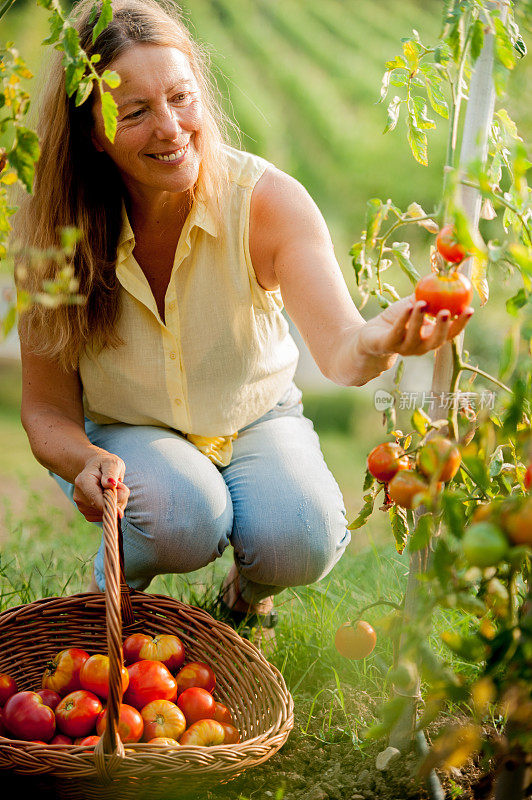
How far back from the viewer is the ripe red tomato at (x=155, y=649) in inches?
51.6

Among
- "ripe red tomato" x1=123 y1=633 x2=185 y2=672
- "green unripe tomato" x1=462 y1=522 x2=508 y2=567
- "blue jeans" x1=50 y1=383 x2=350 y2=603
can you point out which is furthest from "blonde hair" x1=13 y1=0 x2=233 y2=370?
"green unripe tomato" x1=462 y1=522 x2=508 y2=567

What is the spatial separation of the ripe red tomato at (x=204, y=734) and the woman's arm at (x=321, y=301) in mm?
527

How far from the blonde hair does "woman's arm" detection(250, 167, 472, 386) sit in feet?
0.35

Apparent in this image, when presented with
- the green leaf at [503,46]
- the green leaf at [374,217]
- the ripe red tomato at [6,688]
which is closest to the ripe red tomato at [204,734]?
the ripe red tomato at [6,688]

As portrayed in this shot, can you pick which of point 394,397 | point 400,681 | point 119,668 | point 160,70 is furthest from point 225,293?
point 400,681

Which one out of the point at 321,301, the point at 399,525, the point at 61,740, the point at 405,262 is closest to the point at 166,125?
the point at 321,301

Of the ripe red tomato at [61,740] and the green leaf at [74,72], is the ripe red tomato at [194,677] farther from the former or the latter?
the green leaf at [74,72]

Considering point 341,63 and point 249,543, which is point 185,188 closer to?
point 249,543

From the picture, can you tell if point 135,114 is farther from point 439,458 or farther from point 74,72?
point 439,458

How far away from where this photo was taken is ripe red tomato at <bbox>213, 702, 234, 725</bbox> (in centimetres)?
127

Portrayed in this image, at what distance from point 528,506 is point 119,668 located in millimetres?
552

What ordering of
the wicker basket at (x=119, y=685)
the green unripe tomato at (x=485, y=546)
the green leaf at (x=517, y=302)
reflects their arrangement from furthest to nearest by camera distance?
the wicker basket at (x=119, y=685) < the green leaf at (x=517, y=302) < the green unripe tomato at (x=485, y=546)

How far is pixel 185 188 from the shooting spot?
1.37m

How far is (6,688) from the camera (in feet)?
4.14
